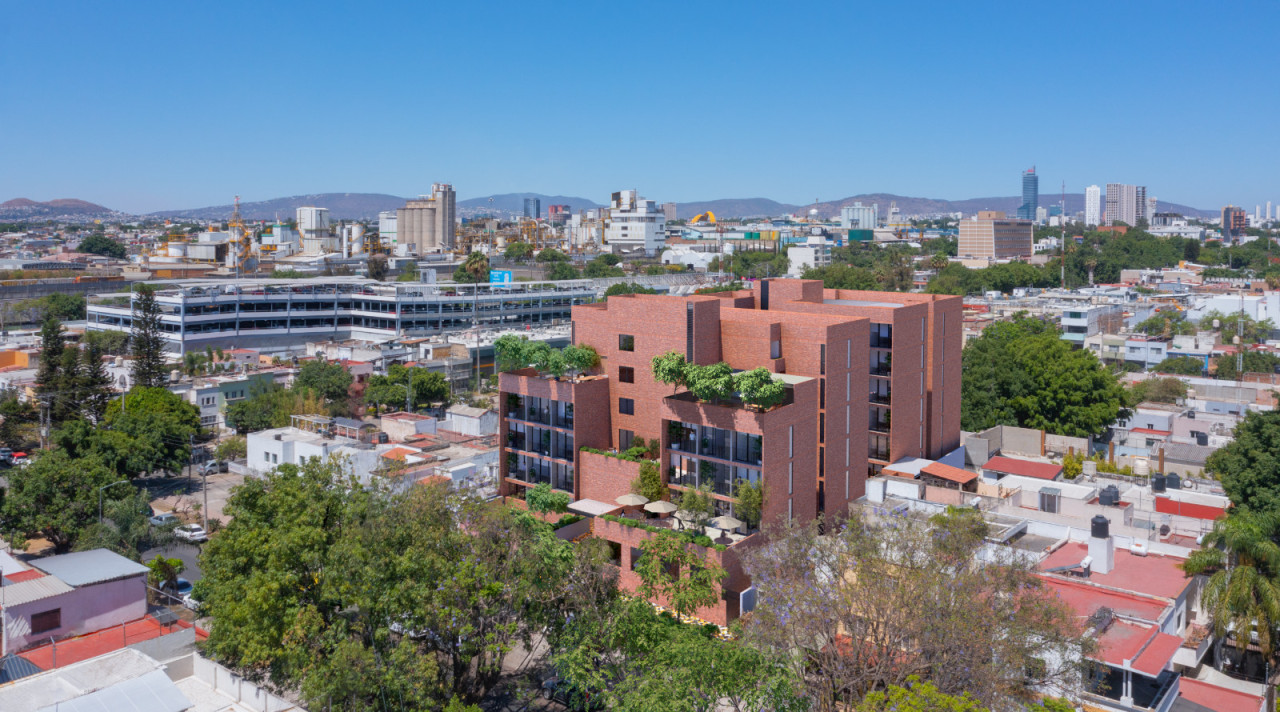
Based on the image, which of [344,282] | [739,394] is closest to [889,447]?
[739,394]

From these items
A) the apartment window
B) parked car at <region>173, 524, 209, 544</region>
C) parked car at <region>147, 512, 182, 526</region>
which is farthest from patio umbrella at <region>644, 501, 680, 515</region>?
parked car at <region>173, 524, 209, 544</region>

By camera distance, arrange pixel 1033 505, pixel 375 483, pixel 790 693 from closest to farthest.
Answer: pixel 790 693, pixel 375 483, pixel 1033 505

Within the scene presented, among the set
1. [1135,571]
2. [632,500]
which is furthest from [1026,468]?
[632,500]

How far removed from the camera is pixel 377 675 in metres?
17.1

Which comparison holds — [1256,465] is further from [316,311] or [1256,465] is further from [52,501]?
[316,311]

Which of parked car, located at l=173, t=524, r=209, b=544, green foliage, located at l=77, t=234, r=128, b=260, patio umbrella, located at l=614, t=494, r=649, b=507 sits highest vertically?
green foliage, located at l=77, t=234, r=128, b=260

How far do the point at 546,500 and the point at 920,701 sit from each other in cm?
1463

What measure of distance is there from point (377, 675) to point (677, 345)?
14.2m

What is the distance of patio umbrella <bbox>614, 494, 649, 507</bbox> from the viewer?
1037 inches

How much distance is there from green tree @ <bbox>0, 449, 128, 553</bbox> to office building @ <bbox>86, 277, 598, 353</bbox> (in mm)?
39277

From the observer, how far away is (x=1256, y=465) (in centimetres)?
2936

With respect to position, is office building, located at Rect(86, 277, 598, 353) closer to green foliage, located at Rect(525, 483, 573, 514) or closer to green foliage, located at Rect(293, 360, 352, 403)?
green foliage, located at Rect(293, 360, 352, 403)

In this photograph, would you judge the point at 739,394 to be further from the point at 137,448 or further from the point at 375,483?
the point at 137,448

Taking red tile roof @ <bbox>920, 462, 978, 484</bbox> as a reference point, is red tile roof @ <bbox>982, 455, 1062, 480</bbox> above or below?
below
